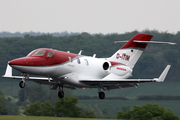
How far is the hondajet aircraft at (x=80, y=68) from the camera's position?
23.1 m

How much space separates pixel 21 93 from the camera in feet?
316

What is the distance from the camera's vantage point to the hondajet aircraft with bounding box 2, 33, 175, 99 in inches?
909

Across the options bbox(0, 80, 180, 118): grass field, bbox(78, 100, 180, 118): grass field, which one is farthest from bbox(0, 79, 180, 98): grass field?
bbox(78, 100, 180, 118): grass field

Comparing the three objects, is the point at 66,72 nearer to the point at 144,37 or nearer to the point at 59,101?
the point at 144,37

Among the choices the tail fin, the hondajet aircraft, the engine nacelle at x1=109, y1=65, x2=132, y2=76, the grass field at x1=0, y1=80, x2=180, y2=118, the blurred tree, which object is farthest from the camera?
the grass field at x1=0, y1=80, x2=180, y2=118

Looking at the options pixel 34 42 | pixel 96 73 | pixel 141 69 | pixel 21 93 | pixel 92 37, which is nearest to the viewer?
pixel 96 73

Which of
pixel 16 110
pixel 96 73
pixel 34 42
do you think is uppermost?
pixel 96 73

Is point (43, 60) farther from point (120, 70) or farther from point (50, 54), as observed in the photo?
point (120, 70)

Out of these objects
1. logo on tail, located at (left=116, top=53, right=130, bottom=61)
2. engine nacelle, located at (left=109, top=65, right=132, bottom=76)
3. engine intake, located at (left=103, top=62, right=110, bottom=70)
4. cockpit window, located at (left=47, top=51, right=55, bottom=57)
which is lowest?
engine nacelle, located at (left=109, top=65, right=132, bottom=76)

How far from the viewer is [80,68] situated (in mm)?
25750

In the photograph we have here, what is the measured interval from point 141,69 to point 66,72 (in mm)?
95764

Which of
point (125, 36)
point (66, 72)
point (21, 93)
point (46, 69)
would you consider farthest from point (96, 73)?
point (125, 36)

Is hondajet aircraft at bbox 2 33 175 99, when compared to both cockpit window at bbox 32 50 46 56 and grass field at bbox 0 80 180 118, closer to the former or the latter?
cockpit window at bbox 32 50 46 56

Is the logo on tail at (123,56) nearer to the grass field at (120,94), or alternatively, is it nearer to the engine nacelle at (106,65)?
the engine nacelle at (106,65)
